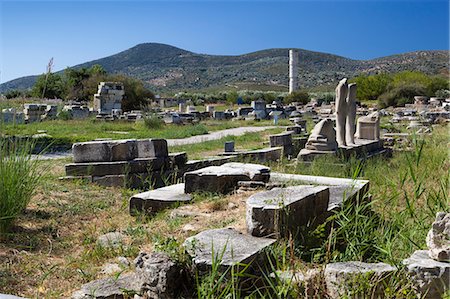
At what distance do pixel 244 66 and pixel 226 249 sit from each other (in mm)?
105385

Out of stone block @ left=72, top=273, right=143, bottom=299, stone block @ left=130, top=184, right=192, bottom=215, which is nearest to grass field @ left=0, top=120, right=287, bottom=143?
stone block @ left=130, top=184, right=192, bottom=215

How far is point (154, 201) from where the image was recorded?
6.62m

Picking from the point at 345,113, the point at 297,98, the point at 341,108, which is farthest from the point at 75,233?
the point at 297,98

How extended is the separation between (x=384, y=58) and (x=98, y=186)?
95413 mm

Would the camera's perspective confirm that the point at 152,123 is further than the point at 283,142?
Yes

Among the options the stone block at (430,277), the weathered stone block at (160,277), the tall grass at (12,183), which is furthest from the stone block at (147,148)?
the stone block at (430,277)

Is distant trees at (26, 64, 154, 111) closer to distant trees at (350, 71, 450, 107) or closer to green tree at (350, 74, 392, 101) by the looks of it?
distant trees at (350, 71, 450, 107)

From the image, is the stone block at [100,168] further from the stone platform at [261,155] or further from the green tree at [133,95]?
the green tree at [133,95]

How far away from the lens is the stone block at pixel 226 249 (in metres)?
3.69

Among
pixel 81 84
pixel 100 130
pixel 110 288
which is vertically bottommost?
pixel 110 288

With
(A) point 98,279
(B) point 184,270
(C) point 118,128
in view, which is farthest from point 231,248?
(C) point 118,128

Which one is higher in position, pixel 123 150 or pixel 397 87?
pixel 397 87

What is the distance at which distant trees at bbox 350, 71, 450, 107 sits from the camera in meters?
43.2

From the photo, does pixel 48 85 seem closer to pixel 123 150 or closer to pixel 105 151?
pixel 105 151
